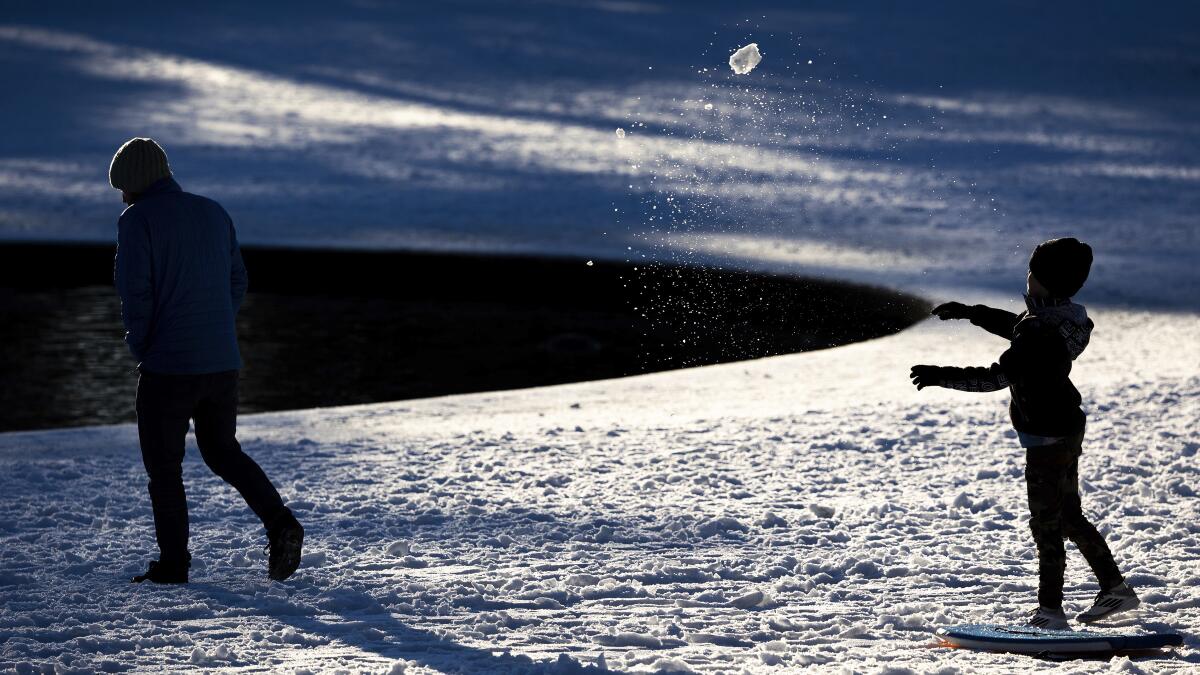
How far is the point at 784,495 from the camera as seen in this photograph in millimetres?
6188

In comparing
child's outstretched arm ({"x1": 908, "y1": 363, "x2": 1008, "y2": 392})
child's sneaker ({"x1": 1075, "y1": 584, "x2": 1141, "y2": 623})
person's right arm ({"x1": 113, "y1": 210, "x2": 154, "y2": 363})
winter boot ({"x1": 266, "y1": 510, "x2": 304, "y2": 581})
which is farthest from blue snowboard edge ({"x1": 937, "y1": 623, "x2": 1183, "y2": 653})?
person's right arm ({"x1": 113, "y1": 210, "x2": 154, "y2": 363})

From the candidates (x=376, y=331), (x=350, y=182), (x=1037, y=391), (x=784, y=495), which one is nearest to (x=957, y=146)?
(x=350, y=182)

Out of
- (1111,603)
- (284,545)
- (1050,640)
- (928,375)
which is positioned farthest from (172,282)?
(1111,603)

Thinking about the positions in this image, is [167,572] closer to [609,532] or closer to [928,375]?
[609,532]

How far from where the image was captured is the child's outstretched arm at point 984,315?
13.6 feet

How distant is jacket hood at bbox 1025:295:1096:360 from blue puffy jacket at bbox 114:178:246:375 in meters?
2.45

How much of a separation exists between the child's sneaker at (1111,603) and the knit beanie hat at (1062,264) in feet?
3.15

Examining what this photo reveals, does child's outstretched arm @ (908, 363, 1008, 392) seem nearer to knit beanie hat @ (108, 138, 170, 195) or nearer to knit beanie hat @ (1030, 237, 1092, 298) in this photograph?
knit beanie hat @ (1030, 237, 1092, 298)

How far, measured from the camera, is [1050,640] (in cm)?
406

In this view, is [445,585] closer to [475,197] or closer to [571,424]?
[571,424]

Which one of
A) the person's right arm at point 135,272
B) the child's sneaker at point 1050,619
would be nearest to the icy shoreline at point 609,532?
the child's sneaker at point 1050,619

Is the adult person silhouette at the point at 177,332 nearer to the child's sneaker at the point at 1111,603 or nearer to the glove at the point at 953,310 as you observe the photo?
the glove at the point at 953,310

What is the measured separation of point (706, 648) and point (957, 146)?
25202 millimetres

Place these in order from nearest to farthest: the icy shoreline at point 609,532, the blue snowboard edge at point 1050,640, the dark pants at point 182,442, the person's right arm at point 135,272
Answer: the blue snowboard edge at point 1050,640 → the icy shoreline at point 609,532 → the person's right arm at point 135,272 → the dark pants at point 182,442
